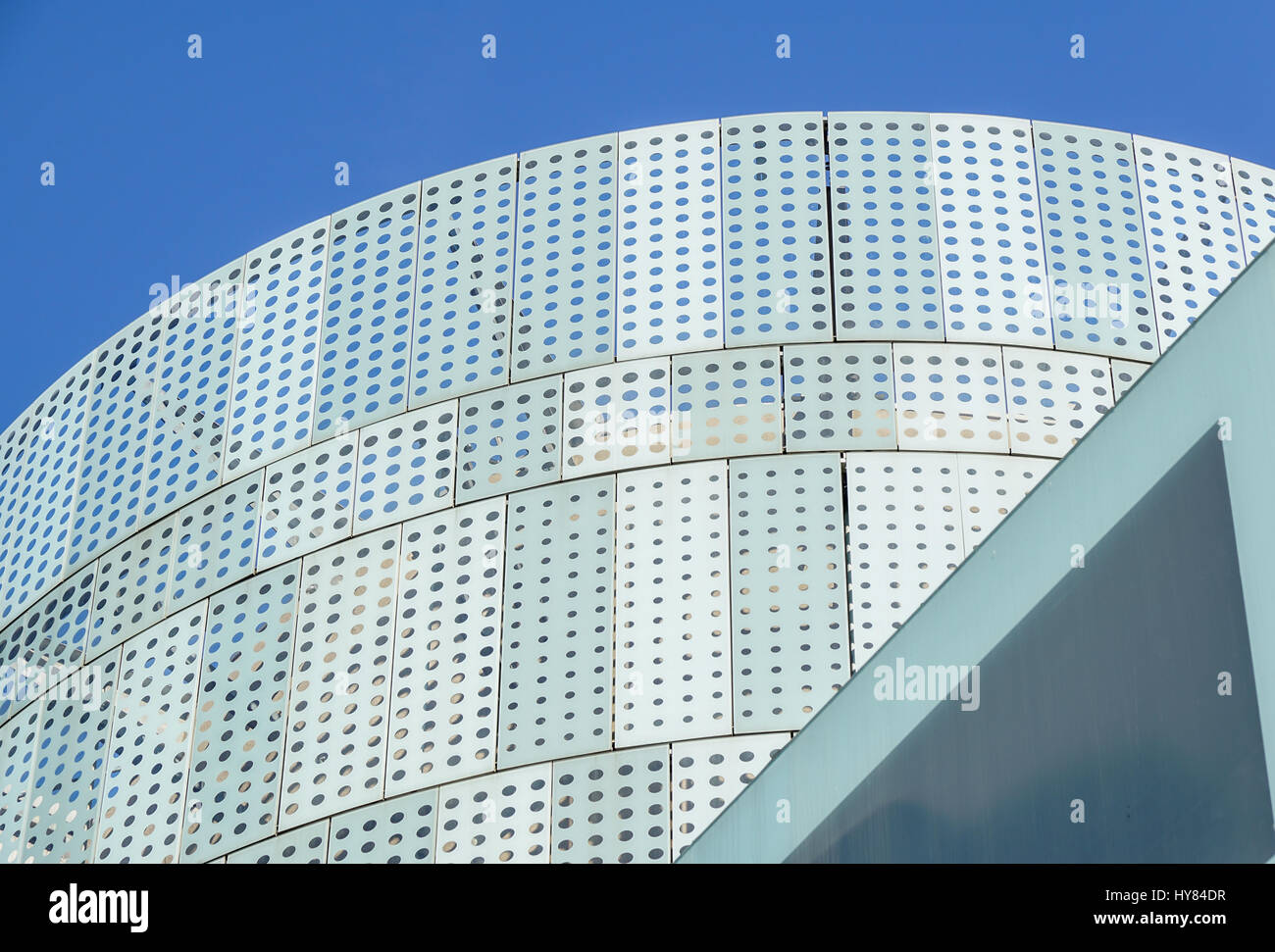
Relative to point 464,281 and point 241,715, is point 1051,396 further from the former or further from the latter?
point 241,715

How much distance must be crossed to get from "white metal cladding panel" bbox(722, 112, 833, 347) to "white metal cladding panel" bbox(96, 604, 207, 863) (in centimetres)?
494

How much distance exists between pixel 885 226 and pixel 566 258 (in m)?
2.61


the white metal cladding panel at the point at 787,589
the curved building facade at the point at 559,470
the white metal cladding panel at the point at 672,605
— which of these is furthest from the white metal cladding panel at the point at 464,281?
the white metal cladding panel at the point at 787,589

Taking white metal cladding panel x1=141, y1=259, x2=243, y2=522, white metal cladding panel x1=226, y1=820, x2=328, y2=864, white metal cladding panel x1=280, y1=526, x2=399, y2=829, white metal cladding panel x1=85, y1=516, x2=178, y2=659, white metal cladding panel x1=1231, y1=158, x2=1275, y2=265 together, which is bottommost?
white metal cladding panel x1=226, y1=820, x2=328, y2=864

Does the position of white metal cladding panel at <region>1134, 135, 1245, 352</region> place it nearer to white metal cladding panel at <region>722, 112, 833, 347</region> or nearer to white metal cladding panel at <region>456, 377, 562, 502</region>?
white metal cladding panel at <region>722, 112, 833, 347</region>

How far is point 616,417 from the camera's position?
42.8ft

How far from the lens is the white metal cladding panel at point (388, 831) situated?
11.7 meters

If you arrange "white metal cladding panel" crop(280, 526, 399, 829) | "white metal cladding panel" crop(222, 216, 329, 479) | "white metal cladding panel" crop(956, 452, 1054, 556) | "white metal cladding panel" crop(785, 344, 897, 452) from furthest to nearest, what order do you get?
"white metal cladding panel" crop(222, 216, 329, 479)
"white metal cladding panel" crop(785, 344, 897, 452)
"white metal cladding panel" crop(956, 452, 1054, 556)
"white metal cladding panel" crop(280, 526, 399, 829)

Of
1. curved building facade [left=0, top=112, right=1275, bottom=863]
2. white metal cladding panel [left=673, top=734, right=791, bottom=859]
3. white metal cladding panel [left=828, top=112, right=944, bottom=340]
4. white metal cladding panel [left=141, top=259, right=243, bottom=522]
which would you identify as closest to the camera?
white metal cladding panel [left=673, top=734, right=791, bottom=859]

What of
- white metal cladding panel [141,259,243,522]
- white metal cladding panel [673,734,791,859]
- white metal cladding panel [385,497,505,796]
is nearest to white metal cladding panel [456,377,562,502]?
white metal cladding panel [385,497,505,796]

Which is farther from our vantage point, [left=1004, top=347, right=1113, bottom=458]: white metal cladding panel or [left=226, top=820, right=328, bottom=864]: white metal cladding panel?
[left=1004, top=347, right=1113, bottom=458]: white metal cladding panel

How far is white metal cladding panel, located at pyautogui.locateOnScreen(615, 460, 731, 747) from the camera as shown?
11.7 m

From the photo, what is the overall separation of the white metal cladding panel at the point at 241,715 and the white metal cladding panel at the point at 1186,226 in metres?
7.25
